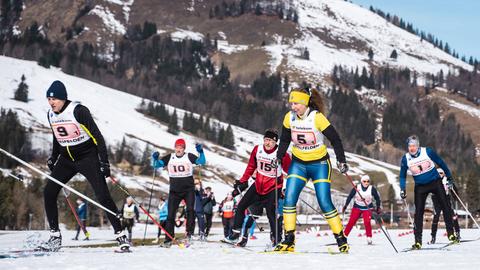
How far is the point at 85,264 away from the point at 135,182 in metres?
131

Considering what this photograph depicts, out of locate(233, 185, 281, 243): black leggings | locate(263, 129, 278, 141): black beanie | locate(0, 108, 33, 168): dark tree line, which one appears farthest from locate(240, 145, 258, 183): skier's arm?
locate(0, 108, 33, 168): dark tree line

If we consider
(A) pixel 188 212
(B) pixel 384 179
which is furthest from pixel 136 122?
(A) pixel 188 212

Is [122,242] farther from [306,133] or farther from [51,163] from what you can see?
[306,133]

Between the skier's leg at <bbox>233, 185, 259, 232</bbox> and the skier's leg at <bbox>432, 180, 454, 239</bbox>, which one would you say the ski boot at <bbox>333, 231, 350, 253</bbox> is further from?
the skier's leg at <bbox>432, 180, 454, 239</bbox>

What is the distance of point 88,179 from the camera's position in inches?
428

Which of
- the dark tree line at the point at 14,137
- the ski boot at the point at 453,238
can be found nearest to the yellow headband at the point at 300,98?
the ski boot at the point at 453,238

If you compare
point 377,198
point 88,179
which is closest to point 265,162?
point 88,179

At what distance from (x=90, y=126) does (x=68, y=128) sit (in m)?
0.38

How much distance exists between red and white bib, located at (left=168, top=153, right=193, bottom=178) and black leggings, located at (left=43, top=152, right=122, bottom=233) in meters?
4.70

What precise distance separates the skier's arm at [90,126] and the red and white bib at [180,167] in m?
5.00

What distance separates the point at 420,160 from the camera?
1491 cm

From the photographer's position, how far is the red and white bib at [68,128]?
10852 millimetres

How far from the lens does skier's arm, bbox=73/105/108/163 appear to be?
34.9 ft

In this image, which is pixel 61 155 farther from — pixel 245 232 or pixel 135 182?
pixel 135 182
